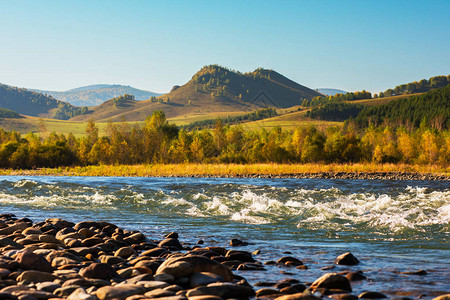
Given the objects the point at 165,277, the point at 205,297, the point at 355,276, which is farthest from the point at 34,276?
the point at 355,276

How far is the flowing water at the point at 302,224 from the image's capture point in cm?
916

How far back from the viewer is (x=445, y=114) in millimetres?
156875

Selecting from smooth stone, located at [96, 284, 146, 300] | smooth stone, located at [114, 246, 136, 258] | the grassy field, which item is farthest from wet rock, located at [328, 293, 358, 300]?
the grassy field

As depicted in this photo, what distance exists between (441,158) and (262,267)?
85.0 metres

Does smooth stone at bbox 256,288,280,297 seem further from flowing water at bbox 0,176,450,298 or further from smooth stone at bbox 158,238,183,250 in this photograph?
smooth stone at bbox 158,238,183,250

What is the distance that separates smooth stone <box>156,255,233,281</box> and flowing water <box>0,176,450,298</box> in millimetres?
687

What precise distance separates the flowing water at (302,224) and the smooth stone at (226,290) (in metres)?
1.21

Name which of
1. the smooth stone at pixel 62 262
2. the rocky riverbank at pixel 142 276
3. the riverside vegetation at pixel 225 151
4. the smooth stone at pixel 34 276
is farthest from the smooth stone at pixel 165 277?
the riverside vegetation at pixel 225 151

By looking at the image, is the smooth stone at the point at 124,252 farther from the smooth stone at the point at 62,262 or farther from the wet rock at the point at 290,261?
the wet rock at the point at 290,261

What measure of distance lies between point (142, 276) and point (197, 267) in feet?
3.45

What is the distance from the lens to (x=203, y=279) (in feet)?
25.7

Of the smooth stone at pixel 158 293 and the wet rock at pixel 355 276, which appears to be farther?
the wet rock at pixel 355 276

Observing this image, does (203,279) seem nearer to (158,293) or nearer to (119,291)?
(158,293)

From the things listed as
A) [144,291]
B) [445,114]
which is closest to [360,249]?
[144,291]
